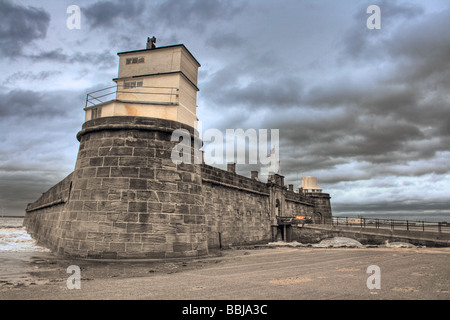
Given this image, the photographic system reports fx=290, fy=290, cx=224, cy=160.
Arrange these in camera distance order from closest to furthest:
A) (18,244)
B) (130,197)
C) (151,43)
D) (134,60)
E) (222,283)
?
(222,283) → (130,197) → (134,60) → (151,43) → (18,244)

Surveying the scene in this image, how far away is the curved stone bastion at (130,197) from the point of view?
31.9 feet

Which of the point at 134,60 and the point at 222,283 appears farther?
the point at 134,60

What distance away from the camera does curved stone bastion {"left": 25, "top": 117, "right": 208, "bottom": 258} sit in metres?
9.73

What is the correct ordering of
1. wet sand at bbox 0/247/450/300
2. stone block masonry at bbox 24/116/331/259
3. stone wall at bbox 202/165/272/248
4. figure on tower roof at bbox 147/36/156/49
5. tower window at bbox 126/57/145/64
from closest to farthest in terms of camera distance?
wet sand at bbox 0/247/450/300, stone block masonry at bbox 24/116/331/259, tower window at bbox 126/57/145/64, figure on tower roof at bbox 147/36/156/49, stone wall at bbox 202/165/272/248

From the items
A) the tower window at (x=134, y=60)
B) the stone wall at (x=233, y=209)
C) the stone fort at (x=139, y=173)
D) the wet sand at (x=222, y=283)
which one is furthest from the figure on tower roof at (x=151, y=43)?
the wet sand at (x=222, y=283)

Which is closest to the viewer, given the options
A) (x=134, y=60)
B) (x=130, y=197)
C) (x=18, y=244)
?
(x=130, y=197)

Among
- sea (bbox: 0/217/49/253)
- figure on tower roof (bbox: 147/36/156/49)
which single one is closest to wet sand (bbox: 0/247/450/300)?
sea (bbox: 0/217/49/253)

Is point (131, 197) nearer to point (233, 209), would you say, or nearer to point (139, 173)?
point (139, 173)

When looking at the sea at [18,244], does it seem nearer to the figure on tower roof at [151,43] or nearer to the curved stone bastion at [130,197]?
the curved stone bastion at [130,197]

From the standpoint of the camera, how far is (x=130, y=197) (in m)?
10.0

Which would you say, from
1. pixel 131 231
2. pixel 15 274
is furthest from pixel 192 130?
pixel 15 274

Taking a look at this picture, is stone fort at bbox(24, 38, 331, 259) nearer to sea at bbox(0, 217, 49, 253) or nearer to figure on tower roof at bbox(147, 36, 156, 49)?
figure on tower roof at bbox(147, 36, 156, 49)

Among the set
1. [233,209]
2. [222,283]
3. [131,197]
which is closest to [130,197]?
[131,197]
